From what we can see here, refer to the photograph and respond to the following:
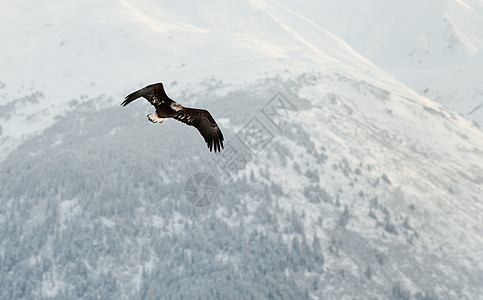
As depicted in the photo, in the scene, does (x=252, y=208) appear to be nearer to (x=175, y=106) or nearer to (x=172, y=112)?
(x=172, y=112)

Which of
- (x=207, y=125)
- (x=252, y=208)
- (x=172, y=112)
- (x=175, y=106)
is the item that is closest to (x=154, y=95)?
(x=172, y=112)

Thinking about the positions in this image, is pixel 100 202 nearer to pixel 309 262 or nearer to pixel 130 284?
pixel 130 284

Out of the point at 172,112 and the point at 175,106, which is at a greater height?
the point at 175,106

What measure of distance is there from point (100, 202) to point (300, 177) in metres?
42.3

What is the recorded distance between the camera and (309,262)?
128 meters

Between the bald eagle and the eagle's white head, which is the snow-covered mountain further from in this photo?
the eagle's white head

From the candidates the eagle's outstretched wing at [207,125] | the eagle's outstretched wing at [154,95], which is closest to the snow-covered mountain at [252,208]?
the eagle's outstretched wing at [207,125]

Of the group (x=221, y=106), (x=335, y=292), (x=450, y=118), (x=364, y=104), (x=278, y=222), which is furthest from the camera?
(x=450, y=118)

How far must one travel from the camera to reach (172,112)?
2447 centimetres

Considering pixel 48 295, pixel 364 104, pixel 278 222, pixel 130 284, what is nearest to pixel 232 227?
pixel 278 222

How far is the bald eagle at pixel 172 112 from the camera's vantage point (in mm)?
24062

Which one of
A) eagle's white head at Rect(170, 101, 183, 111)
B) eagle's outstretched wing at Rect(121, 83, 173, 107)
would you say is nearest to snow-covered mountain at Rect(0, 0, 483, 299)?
eagle's outstretched wing at Rect(121, 83, 173, 107)

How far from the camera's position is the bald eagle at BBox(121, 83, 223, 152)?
2406 centimetres

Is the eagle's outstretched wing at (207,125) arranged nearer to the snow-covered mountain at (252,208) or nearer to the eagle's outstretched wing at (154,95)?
the eagle's outstretched wing at (154,95)
